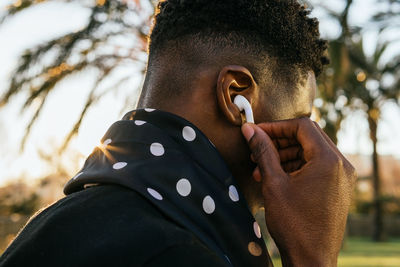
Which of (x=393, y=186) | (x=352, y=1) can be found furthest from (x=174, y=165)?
(x=393, y=186)

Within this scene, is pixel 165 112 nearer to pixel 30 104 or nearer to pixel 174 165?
pixel 174 165

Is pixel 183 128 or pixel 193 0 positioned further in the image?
pixel 193 0

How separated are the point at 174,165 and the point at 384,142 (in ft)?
80.5

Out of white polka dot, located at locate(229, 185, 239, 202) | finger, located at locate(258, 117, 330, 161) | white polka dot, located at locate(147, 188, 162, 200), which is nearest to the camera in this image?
white polka dot, located at locate(147, 188, 162, 200)

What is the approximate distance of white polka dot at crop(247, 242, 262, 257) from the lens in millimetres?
1282

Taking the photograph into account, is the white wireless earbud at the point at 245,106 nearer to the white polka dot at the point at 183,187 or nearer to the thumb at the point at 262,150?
the thumb at the point at 262,150

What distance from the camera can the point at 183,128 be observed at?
137 centimetres

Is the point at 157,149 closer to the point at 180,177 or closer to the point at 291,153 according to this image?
the point at 180,177

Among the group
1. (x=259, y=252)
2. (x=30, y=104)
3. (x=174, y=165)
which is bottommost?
(x=30, y=104)

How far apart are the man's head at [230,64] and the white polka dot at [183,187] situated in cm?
28

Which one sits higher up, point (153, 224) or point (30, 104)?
point (153, 224)

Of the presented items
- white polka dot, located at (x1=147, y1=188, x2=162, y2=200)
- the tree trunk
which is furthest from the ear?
the tree trunk

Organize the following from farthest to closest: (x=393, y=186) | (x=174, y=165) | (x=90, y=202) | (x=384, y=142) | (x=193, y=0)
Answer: (x=393, y=186), (x=384, y=142), (x=193, y=0), (x=174, y=165), (x=90, y=202)

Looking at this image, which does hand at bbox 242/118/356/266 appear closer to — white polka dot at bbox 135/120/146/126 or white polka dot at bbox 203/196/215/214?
white polka dot at bbox 203/196/215/214
